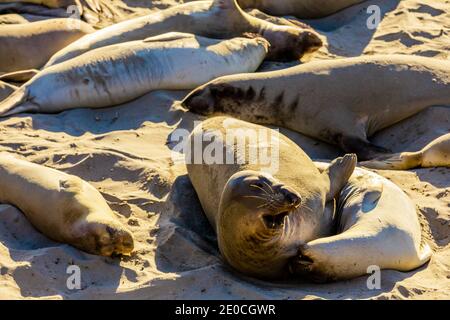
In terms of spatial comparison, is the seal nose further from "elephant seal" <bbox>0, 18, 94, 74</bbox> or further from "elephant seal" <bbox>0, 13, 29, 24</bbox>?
"elephant seal" <bbox>0, 13, 29, 24</bbox>

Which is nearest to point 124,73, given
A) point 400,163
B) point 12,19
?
point 12,19

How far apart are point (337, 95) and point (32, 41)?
2590mm

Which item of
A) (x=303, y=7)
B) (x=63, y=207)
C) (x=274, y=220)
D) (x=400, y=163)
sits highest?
(x=274, y=220)

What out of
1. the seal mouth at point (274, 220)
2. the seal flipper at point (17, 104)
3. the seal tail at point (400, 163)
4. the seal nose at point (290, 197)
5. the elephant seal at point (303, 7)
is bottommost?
the elephant seal at point (303, 7)

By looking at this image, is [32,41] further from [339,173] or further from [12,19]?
[339,173]

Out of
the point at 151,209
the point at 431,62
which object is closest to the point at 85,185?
the point at 151,209

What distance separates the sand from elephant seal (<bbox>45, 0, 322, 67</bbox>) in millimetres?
229

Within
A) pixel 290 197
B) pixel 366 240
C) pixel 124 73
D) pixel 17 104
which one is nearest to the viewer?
pixel 290 197

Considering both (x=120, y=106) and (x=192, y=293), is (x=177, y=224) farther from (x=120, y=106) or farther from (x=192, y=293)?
(x=120, y=106)

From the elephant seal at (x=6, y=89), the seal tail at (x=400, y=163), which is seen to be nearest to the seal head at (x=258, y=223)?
the seal tail at (x=400, y=163)

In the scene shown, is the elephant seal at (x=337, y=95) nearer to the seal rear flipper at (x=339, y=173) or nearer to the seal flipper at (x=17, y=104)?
the seal flipper at (x=17, y=104)

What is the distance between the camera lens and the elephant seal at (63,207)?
5434mm

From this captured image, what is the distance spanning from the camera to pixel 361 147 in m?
7.07

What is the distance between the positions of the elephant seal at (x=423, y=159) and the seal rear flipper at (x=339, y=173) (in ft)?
2.46
